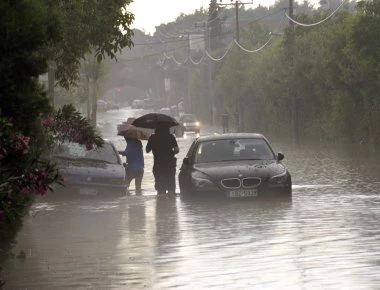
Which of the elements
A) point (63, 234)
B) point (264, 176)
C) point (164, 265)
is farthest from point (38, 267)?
point (264, 176)

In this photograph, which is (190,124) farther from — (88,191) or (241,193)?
(241,193)

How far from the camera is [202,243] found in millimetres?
16906

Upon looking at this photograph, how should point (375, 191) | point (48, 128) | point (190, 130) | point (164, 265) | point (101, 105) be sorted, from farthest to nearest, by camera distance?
point (101, 105), point (190, 130), point (375, 191), point (48, 128), point (164, 265)

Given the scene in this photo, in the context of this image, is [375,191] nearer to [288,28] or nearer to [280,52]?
[288,28]

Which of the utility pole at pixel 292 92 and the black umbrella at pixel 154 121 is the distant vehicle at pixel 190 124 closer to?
the utility pole at pixel 292 92

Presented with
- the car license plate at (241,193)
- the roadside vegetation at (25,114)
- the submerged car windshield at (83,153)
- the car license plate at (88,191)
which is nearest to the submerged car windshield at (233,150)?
the car license plate at (241,193)

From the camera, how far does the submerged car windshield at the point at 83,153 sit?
27.2 meters

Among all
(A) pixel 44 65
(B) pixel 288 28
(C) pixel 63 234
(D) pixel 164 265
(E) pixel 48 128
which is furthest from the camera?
(B) pixel 288 28

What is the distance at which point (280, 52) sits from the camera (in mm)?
73438

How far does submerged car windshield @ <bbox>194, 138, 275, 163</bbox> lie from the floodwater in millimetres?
1120

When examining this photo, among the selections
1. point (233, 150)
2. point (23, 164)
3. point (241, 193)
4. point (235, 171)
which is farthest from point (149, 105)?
point (23, 164)

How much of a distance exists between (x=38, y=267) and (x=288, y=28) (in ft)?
173

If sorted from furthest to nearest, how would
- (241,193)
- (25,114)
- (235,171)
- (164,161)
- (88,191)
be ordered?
(164,161), (88,191), (235,171), (241,193), (25,114)

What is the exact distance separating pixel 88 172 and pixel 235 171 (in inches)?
154
